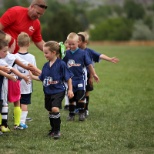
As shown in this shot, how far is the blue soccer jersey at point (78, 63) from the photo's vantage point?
10.0 m

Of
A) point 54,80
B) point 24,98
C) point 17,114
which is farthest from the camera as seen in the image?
point 24,98

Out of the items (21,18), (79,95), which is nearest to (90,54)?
(79,95)

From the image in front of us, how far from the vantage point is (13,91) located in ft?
27.9

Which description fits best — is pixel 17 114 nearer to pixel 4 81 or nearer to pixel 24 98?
pixel 24 98

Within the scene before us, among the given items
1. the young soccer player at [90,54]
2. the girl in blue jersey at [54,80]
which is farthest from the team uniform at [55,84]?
the young soccer player at [90,54]

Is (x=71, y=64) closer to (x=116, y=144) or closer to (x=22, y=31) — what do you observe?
(x=22, y=31)

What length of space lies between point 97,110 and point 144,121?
206 centimetres

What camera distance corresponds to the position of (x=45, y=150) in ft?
23.1

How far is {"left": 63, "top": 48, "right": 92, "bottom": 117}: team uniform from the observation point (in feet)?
32.9

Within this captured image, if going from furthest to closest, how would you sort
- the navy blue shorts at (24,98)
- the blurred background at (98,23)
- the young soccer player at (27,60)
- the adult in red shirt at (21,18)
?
the blurred background at (98,23)
the adult in red shirt at (21,18)
the navy blue shorts at (24,98)
the young soccer player at (27,60)

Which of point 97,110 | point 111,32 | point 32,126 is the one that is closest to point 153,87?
point 97,110

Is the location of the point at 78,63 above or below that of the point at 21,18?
below

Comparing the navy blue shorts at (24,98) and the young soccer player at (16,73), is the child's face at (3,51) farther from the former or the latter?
the navy blue shorts at (24,98)

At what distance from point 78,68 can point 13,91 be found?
1.97 meters
